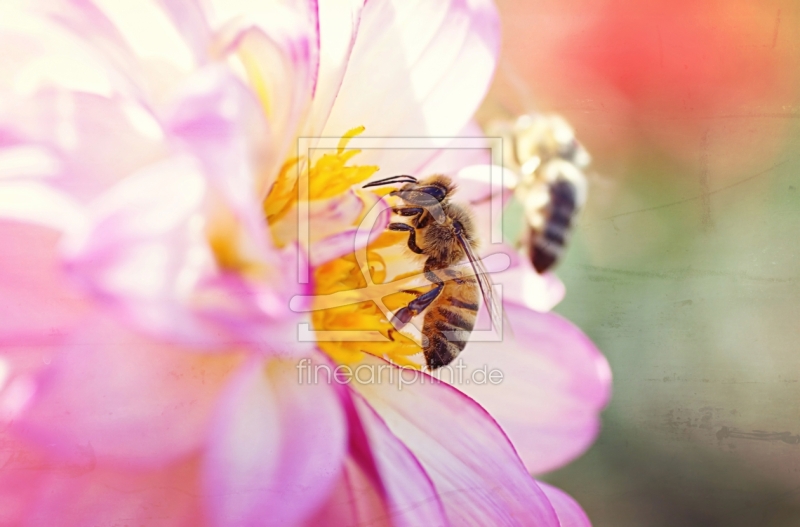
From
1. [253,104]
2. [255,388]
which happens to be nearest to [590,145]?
[253,104]

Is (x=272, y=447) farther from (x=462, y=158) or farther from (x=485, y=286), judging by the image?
(x=462, y=158)

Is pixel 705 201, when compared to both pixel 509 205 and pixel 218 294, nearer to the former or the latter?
pixel 509 205

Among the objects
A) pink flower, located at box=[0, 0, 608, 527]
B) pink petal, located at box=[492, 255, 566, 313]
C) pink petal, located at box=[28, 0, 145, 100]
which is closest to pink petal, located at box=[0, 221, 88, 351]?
pink flower, located at box=[0, 0, 608, 527]

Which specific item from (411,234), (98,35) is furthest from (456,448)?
(98,35)

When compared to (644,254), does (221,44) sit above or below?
above

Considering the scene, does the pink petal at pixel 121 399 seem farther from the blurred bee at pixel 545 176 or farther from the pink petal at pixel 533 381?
the blurred bee at pixel 545 176

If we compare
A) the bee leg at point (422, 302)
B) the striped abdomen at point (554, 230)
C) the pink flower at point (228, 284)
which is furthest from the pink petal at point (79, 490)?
the striped abdomen at point (554, 230)
